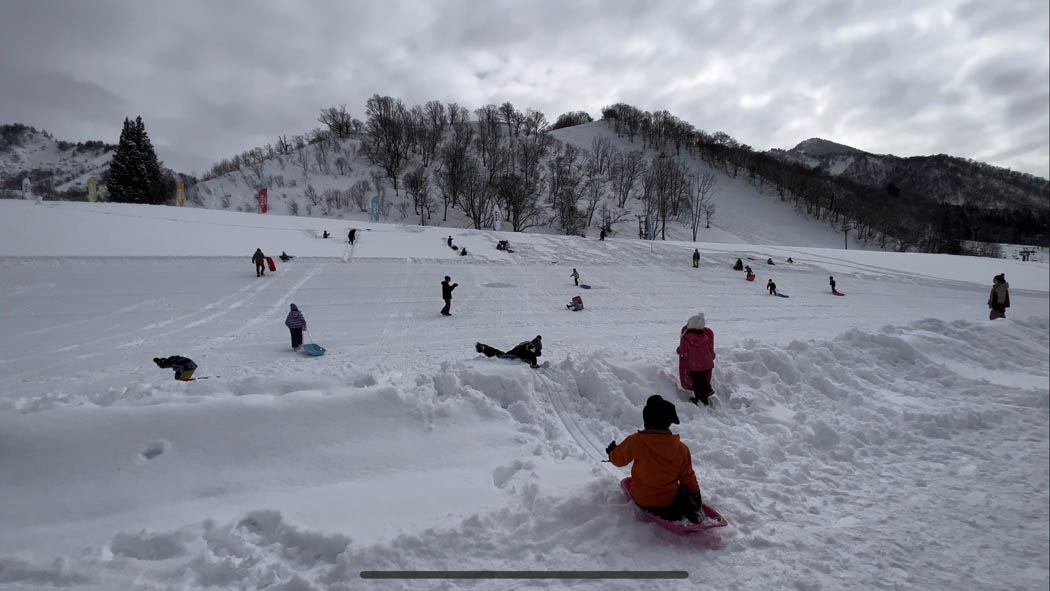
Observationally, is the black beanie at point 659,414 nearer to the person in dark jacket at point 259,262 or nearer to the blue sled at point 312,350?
the blue sled at point 312,350

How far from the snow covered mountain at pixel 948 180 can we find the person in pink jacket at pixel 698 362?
11.7 feet

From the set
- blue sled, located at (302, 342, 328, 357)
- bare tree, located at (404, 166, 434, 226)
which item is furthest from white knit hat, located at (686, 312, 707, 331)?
bare tree, located at (404, 166, 434, 226)

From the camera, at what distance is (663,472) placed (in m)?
3.67

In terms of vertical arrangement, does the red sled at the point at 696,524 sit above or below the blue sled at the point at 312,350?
above

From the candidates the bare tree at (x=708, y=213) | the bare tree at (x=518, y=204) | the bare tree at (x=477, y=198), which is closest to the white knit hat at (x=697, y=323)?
the bare tree at (x=477, y=198)

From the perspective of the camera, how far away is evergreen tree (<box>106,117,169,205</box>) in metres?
45.7

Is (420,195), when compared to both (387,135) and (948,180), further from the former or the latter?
(948,180)

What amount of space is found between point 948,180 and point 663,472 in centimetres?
8312

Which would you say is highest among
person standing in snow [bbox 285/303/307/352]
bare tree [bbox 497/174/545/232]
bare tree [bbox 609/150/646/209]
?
bare tree [bbox 609/150/646/209]

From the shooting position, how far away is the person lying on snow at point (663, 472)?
3609 mm

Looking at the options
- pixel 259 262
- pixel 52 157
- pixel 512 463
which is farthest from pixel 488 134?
pixel 52 157

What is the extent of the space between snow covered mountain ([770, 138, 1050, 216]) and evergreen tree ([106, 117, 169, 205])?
61687mm

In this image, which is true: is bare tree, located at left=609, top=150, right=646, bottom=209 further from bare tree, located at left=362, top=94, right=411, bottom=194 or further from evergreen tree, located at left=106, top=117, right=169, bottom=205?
evergreen tree, located at left=106, top=117, right=169, bottom=205

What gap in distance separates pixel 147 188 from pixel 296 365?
174 ft
